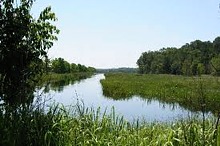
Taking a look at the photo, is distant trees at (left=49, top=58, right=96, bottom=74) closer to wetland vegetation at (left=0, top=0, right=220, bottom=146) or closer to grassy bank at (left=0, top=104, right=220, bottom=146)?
wetland vegetation at (left=0, top=0, right=220, bottom=146)

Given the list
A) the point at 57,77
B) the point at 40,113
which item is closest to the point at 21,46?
the point at 40,113

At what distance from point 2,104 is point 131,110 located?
A: 17.5 metres

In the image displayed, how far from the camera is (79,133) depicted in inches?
258

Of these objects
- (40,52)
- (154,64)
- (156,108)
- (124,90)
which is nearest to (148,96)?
(124,90)

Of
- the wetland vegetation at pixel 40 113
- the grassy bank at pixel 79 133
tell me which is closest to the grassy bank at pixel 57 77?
the wetland vegetation at pixel 40 113

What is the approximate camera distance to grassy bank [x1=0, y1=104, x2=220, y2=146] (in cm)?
580

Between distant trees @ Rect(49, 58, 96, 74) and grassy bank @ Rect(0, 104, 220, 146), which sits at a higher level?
distant trees @ Rect(49, 58, 96, 74)

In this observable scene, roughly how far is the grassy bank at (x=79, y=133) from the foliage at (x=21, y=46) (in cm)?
107

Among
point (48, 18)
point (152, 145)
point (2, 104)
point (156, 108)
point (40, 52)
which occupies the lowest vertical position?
point (156, 108)

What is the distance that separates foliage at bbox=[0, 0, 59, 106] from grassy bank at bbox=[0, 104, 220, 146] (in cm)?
107

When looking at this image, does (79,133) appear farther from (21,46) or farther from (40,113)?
(21,46)

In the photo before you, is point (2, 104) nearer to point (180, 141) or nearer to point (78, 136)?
point (78, 136)

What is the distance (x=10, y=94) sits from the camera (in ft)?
25.1

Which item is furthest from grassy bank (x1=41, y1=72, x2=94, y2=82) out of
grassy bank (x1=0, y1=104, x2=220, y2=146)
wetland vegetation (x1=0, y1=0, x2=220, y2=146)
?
grassy bank (x1=0, y1=104, x2=220, y2=146)
